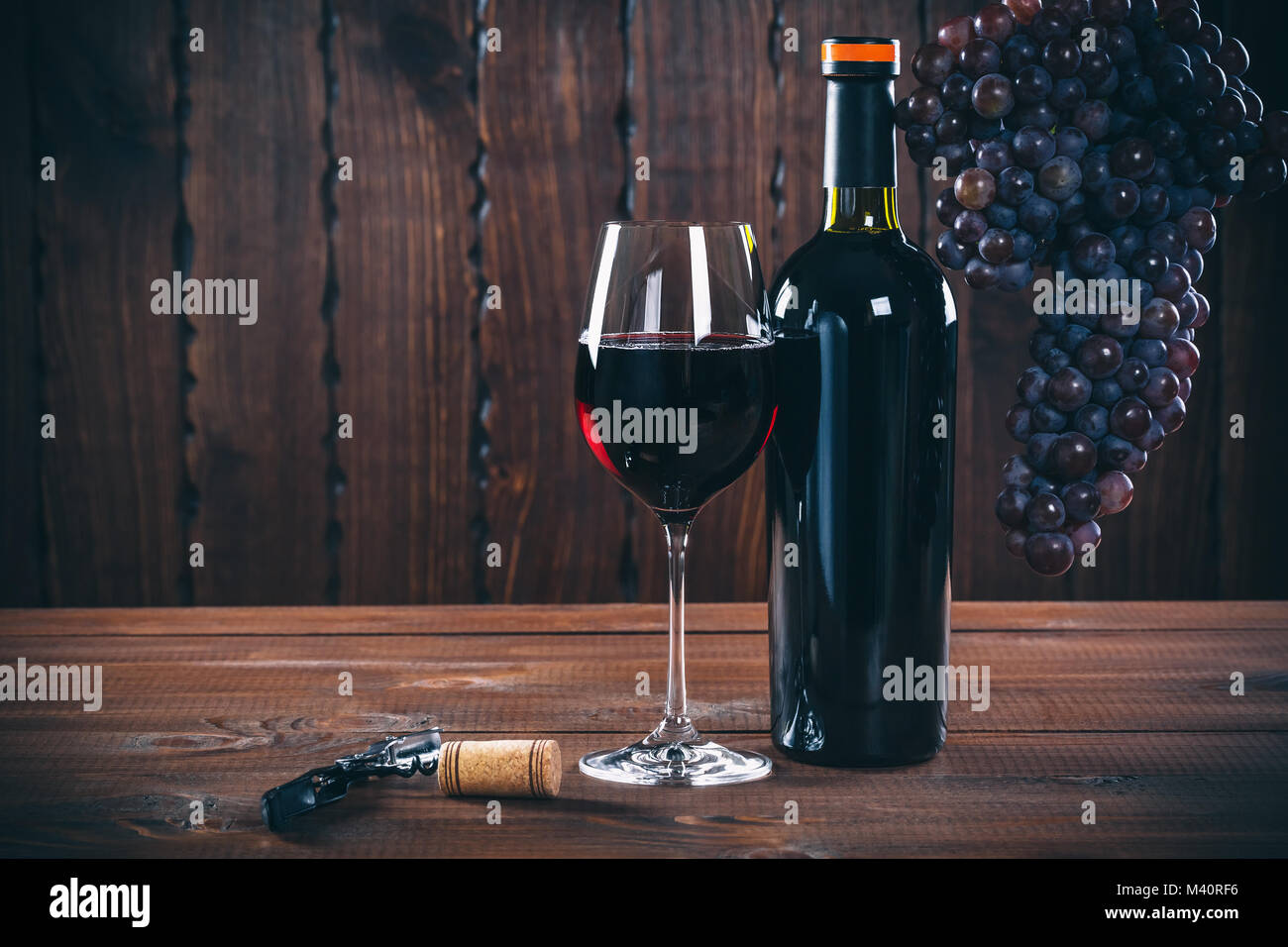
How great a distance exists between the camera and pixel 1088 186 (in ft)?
2.46

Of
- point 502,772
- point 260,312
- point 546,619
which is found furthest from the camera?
point 260,312

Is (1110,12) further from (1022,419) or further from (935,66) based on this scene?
(1022,419)

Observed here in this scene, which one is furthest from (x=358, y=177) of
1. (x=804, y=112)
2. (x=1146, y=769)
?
(x=1146, y=769)

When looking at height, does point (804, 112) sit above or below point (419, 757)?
above

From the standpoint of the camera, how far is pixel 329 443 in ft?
6.55

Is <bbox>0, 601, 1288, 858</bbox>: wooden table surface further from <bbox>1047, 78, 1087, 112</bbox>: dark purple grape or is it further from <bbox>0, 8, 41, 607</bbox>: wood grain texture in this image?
<bbox>0, 8, 41, 607</bbox>: wood grain texture

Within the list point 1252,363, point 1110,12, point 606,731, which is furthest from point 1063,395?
point 1252,363

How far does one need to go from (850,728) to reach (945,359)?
211mm

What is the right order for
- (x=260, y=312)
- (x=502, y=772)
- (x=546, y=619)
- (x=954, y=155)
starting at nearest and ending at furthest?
1. (x=502, y=772)
2. (x=954, y=155)
3. (x=546, y=619)
4. (x=260, y=312)

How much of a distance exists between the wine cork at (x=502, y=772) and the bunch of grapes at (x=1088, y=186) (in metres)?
0.32

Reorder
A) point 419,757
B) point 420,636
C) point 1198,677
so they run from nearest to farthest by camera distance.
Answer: point 419,757
point 1198,677
point 420,636

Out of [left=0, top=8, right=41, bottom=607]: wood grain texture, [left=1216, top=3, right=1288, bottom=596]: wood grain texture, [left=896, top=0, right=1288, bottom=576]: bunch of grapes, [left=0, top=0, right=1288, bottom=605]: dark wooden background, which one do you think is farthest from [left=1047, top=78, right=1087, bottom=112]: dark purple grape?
[left=0, top=8, right=41, bottom=607]: wood grain texture

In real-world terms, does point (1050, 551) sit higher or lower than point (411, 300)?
lower

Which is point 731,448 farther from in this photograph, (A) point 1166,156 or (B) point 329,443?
(B) point 329,443
